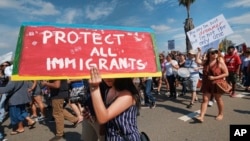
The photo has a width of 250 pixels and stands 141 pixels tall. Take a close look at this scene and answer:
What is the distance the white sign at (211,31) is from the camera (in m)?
7.28

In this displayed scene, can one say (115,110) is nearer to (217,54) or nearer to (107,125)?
(107,125)

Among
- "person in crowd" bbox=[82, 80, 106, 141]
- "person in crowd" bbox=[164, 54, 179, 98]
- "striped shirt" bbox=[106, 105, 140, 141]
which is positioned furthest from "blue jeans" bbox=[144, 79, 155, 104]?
"striped shirt" bbox=[106, 105, 140, 141]

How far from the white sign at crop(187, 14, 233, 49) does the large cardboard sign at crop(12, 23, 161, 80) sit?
5.52m

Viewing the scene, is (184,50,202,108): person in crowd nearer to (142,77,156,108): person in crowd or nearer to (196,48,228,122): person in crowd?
(142,77,156,108): person in crowd

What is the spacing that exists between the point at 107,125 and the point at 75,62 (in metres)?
0.58

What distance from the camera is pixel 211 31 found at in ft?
24.2

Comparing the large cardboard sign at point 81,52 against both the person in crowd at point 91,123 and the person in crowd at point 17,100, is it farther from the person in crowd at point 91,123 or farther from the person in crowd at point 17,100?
the person in crowd at point 17,100

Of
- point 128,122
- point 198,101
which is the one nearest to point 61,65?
point 128,122

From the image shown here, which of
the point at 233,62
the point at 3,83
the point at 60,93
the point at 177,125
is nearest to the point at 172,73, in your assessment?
the point at 233,62

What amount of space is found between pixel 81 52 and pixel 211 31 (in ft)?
20.0

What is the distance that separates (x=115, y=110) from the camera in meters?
1.96

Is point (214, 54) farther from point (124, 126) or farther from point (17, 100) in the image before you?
point (17, 100)

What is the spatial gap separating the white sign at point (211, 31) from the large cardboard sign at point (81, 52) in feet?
18.1

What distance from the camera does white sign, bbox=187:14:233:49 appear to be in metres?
7.28
